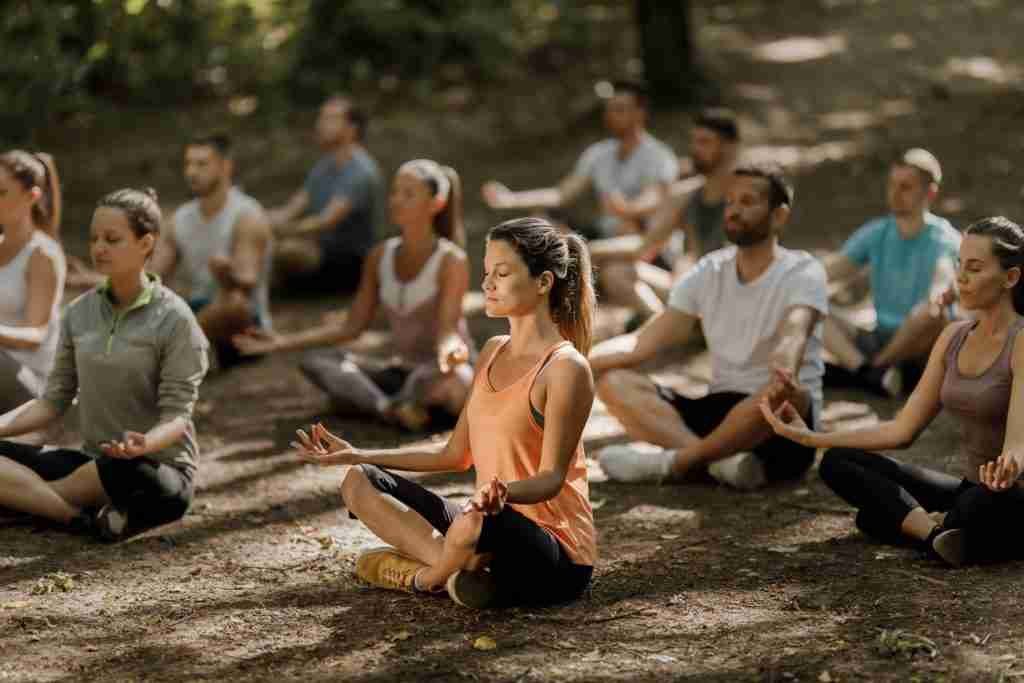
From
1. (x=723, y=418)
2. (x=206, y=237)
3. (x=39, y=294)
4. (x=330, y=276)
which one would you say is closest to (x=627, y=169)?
(x=330, y=276)

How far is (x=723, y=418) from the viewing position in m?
6.89

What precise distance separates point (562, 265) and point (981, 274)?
1635 millimetres

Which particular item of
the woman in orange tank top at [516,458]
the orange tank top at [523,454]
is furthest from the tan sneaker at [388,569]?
the orange tank top at [523,454]

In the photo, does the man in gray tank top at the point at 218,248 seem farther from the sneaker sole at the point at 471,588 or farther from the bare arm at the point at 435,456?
the sneaker sole at the point at 471,588

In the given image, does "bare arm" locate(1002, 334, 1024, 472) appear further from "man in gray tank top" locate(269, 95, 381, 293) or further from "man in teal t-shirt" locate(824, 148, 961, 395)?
"man in gray tank top" locate(269, 95, 381, 293)

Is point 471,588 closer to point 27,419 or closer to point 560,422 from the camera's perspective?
point 560,422

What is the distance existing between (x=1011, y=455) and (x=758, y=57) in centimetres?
1171

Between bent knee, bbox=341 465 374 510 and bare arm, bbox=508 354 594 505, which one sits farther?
bent knee, bbox=341 465 374 510

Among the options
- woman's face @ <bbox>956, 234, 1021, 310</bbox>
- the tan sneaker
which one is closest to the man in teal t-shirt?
woman's face @ <bbox>956, 234, 1021, 310</bbox>

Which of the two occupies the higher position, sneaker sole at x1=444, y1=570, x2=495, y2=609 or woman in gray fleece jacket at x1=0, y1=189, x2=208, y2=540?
woman in gray fleece jacket at x1=0, y1=189, x2=208, y2=540

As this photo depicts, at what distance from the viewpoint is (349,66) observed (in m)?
16.0

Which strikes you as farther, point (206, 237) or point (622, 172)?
point (622, 172)

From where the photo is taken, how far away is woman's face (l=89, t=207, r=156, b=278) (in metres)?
5.99

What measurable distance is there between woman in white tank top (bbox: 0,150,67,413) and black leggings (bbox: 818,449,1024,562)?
11.9 ft
